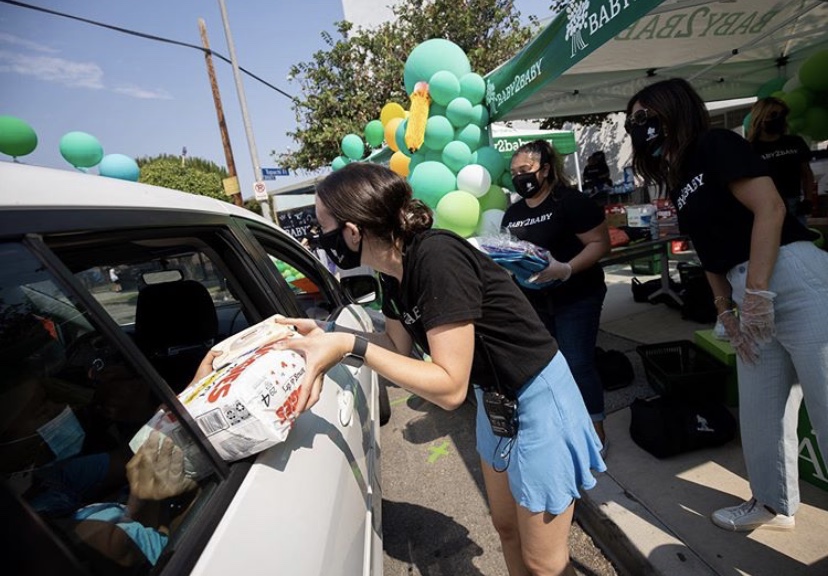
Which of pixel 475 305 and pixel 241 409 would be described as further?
pixel 475 305

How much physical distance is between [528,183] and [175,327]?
198 cm

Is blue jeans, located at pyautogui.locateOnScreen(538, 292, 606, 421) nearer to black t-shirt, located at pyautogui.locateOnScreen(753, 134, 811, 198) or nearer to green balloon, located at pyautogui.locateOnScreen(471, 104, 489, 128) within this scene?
green balloon, located at pyautogui.locateOnScreen(471, 104, 489, 128)

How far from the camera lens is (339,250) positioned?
134 centimetres

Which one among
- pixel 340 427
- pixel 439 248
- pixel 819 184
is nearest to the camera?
pixel 439 248

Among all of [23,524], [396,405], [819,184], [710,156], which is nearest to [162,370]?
[23,524]

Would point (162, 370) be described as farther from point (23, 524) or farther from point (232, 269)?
point (23, 524)

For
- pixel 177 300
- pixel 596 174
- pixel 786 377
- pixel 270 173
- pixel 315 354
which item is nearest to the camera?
pixel 315 354

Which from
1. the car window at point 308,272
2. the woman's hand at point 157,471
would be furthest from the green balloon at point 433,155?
the woman's hand at point 157,471

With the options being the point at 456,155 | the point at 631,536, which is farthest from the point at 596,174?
the point at 631,536

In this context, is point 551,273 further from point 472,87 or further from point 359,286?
point 472,87

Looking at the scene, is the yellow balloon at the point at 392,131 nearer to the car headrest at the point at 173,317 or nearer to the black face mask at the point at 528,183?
the black face mask at the point at 528,183

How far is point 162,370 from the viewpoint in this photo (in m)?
1.75

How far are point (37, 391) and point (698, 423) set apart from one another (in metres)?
2.78

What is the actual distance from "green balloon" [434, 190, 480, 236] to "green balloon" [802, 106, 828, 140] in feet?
13.6
